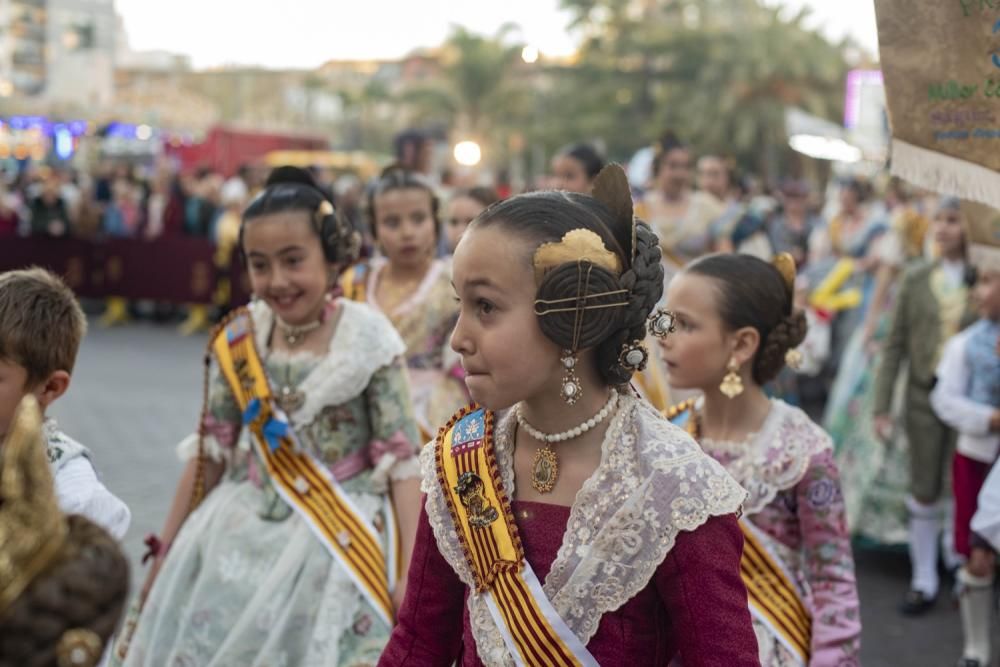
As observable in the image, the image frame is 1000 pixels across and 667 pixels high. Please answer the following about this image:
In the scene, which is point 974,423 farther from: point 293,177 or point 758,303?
point 293,177

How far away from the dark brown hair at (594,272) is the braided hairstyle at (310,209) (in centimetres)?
159

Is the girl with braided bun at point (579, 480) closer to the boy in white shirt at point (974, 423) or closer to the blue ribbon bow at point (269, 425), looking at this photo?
the blue ribbon bow at point (269, 425)

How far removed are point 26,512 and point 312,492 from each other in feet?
7.58

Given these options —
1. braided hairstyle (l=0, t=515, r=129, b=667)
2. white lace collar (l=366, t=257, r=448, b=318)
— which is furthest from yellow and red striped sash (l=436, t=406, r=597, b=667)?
white lace collar (l=366, t=257, r=448, b=318)

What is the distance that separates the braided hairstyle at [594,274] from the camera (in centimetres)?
222

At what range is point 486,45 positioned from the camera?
148 feet

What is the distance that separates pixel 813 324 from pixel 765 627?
748 cm

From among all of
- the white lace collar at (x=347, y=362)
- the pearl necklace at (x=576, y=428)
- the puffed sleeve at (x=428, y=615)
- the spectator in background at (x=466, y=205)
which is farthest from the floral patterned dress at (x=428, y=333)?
the pearl necklace at (x=576, y=428)

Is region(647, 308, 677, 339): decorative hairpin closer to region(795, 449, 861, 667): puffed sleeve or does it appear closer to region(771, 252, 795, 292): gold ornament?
region(795, 449, 861, 667): puffed sleeve

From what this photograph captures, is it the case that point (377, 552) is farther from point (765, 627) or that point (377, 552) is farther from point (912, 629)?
point (912, 629)

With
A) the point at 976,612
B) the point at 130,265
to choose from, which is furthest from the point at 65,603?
the point at 130,265

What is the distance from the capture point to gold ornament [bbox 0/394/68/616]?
1387 millimetres

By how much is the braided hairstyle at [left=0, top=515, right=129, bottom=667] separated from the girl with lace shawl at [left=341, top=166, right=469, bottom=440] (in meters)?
3.70

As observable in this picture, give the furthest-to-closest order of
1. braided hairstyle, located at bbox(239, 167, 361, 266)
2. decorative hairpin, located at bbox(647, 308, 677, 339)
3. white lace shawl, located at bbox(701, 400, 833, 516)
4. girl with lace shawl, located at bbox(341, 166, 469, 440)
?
1. girl with lace shawl, located at bbox(341, 166, 469, 440)
2. braided hairstyle, located at bbox(239, 167, 361, 266)
3. white lace shawl, located at bbox(701, 400, 833, 516)
4. decorative hairpin, located at bbox(647, 308, 677, 339)
